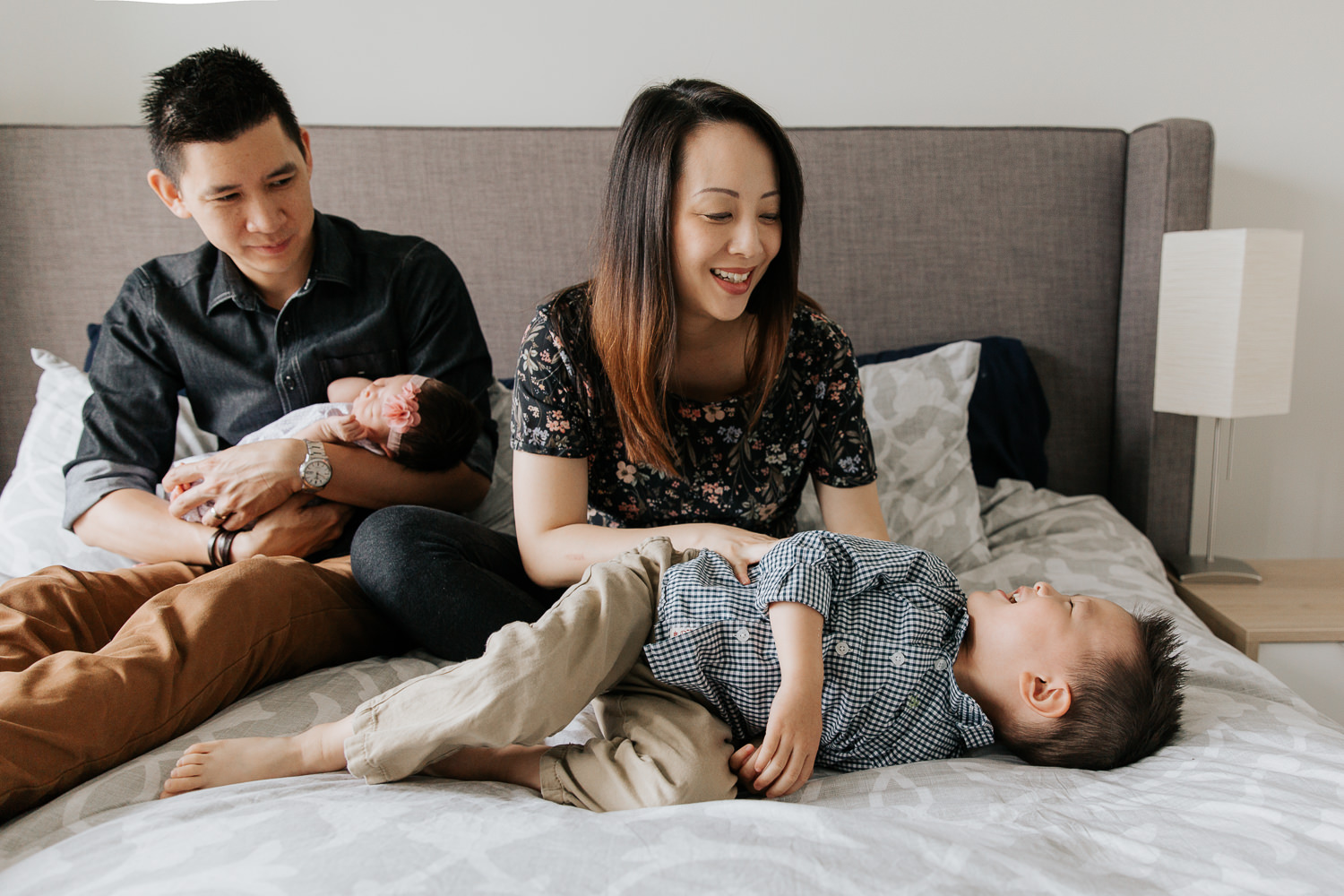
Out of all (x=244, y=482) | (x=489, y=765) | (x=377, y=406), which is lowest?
(x=489, y=765)

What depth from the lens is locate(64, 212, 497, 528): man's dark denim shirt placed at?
1552 millimetres

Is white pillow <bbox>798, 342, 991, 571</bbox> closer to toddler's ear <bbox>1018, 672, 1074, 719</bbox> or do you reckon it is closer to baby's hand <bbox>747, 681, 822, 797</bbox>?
toddler's ear <bbox>1018, 672, 1074, 719</bbox>

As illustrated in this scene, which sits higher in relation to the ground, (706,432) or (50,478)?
(706,432)

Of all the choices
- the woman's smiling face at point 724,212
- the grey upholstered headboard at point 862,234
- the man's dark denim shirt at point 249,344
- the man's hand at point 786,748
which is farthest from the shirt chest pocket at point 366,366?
the man's hand at point 786,748

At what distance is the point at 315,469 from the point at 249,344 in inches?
13.7

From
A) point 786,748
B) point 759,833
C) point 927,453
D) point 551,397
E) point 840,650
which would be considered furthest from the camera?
point 927,453

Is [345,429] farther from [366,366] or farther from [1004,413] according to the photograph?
[1004,413]

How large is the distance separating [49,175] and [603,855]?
6.66ft

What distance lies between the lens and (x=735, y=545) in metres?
1.17

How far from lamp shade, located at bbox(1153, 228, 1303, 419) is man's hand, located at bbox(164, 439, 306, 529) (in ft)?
5.70

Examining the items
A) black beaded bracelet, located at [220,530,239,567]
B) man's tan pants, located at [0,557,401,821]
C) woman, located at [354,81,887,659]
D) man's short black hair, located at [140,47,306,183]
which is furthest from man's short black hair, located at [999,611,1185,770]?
man's short black hair, located at [140,47,306,183]

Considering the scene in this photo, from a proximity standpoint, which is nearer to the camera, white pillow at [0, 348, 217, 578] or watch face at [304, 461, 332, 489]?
watch face at [304, 461, 332, 489]

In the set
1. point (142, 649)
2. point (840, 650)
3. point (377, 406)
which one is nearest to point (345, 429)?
point (377, 406)

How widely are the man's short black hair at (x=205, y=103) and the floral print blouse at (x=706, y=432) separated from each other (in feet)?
1.90
